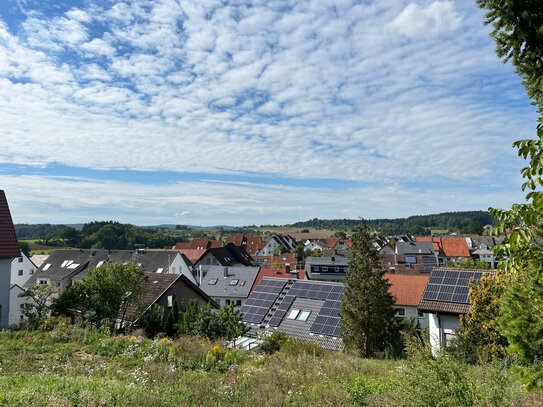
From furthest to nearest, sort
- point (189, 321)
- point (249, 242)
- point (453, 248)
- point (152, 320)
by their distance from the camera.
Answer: point (249, 242)
point (453, 248)
point (152, 320)
point (189, 321)

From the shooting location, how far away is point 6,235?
19.7m

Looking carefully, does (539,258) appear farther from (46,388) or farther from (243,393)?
(46,388)

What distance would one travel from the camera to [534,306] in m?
4.48

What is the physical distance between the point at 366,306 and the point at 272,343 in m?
5.39

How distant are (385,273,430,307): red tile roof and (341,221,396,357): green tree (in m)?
12.4

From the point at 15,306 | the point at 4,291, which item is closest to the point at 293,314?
the point at 4,291

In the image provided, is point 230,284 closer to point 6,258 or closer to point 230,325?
point 230,325

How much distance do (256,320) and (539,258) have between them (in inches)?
793

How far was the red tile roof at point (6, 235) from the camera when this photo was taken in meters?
18.9

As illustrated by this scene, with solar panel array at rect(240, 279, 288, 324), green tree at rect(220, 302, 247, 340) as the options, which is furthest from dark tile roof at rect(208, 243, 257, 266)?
green tree at rect(220, 302, 247, 340)

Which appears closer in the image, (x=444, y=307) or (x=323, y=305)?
(x=444, y=307)

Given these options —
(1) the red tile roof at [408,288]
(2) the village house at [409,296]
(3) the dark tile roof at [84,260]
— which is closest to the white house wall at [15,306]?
(3) the dark tile roof at [84,260]

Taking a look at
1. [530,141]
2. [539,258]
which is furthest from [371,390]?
[530,141]

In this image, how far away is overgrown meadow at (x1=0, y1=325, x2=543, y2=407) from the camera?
6.10m
